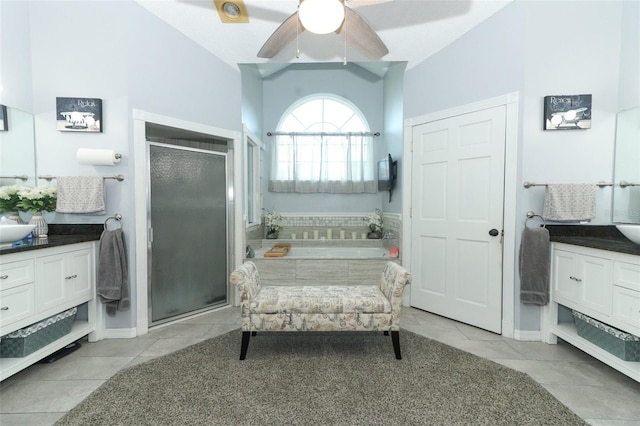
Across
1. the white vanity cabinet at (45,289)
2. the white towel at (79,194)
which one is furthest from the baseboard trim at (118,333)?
the white towel at (79,194)

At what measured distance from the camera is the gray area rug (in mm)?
1697

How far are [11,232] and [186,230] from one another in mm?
1447

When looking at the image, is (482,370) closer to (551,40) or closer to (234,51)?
(551,40)

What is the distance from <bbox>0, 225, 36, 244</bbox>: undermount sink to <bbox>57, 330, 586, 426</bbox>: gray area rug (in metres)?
1.15

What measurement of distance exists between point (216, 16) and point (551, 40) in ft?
9.82

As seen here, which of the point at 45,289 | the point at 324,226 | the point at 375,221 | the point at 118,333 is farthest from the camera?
the point at 324,226

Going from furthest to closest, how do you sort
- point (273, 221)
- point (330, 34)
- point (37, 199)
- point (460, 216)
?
point (273, 221) < point (460, 216) < point (330, 34) < point (37, 199)

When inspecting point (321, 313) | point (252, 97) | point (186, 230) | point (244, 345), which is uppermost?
point (252, 97)

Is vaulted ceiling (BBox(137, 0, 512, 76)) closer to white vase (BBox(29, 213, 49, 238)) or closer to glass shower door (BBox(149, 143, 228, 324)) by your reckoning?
glass shower door (BBox(149, 143, 228, 324))

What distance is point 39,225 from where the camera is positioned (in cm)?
248

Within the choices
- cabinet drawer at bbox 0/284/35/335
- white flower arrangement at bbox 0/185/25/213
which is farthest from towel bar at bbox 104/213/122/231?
cabinet drawer at bbox 0/284/35/335

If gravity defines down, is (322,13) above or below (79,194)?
above

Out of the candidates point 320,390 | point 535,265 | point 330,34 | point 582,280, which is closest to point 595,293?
point 582,280

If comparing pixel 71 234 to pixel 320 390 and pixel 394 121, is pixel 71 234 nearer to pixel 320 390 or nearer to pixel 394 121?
pixel 320 390
